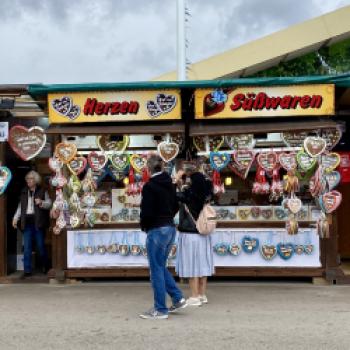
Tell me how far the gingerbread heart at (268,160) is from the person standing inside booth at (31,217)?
3.26 meters

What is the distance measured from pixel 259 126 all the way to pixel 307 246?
1824mm

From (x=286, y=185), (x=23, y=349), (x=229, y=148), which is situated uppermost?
(x=229, y=148)

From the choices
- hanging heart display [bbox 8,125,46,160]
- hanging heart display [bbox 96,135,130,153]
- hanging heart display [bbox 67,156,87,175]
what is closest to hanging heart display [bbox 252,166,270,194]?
hanging heart display [bbox 96,135,130,153]

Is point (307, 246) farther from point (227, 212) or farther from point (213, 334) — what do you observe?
point (213, 334)

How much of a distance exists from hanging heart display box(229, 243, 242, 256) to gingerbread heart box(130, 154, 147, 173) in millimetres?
1701

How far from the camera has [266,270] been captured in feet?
25.8

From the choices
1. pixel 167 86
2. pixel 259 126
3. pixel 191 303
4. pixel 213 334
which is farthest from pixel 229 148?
pixel 213 334

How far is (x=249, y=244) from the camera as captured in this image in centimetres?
788

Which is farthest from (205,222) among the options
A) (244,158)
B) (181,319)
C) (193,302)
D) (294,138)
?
(294,138)

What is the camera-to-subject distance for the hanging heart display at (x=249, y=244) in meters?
7.86

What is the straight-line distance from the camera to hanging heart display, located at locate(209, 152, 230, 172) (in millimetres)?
7754

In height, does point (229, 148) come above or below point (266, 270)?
above

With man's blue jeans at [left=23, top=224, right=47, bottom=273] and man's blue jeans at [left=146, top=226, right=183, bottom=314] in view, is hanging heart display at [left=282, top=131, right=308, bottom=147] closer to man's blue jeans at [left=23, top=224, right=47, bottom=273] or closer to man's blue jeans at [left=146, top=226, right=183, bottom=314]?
man's blue jeans at [left=146, top=226, right=183, bottom=314]

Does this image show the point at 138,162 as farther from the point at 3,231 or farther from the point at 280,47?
the point at 280,47
